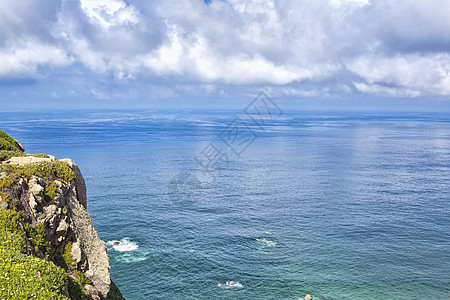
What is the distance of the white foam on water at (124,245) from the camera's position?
67.2 meters

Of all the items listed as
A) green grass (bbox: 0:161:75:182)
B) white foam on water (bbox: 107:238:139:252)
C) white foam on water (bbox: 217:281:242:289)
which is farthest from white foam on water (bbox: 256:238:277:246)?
green grass (bbox: 0:161:75:182)

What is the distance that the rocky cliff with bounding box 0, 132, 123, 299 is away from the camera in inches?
645

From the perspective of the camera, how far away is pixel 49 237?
69.4ft

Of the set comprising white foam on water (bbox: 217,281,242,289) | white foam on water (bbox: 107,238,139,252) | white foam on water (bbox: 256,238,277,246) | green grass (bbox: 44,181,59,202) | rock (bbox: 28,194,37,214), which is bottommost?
white foam on water (bbox: 107,238,139,252)

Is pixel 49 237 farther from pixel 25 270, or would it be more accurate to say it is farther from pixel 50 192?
pixel 25 270

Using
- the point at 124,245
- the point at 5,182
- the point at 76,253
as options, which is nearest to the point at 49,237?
the point at 76,253

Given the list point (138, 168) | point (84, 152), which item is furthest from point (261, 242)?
point (84, 152)

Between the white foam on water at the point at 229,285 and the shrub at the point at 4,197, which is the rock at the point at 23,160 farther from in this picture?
the white foam on water at the point at 229,285

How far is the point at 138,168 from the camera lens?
13850cm

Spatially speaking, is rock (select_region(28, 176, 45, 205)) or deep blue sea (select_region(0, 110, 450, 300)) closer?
rock (select_region(28, 176, 45, 205))

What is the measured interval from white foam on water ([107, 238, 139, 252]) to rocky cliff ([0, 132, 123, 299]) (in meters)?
44.2

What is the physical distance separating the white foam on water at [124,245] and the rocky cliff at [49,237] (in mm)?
44210

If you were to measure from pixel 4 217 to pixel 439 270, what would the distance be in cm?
6979

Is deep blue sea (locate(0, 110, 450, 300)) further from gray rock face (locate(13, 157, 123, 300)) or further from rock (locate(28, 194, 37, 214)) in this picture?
rock (locate(28, 194, 37, 214))
